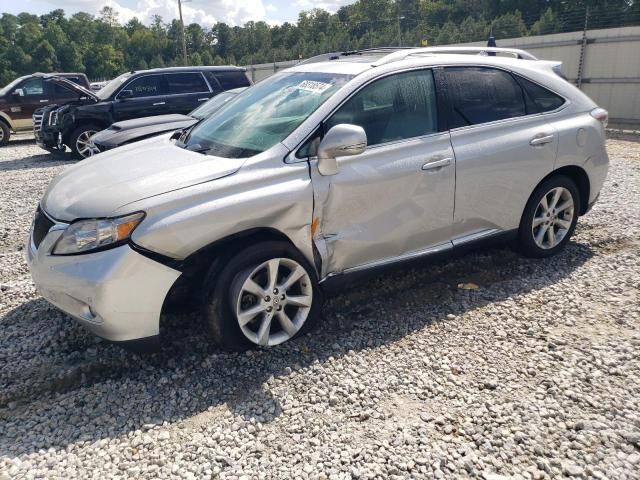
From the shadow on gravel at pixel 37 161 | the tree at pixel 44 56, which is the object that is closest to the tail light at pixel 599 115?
the shadow on gravel at pixel 37 161

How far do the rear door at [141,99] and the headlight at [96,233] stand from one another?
9.06 metres

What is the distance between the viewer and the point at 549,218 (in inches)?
187

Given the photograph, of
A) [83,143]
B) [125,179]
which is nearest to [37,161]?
[83,143]

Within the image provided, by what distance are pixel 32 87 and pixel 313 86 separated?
13.7 meters

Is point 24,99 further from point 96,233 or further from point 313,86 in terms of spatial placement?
point 96,233

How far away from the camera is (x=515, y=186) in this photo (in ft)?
14.3

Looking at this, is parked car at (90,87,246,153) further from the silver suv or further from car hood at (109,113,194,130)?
the silver suv

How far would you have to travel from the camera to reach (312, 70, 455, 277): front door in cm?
356

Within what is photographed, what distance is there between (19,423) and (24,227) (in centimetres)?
419

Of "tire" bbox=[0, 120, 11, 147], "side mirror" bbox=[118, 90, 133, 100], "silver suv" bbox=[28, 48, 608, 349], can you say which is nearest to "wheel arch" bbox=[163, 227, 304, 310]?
"silver suv" bbox=[28, 48, 608, 349]

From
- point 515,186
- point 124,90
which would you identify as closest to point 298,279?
point 515,186

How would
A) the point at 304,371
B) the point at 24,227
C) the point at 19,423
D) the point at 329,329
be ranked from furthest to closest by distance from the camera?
the point at 24,227 → the point at 329,329 → the point at 304,371 → the point at 19,423

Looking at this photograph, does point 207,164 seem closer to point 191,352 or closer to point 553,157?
point 191,352

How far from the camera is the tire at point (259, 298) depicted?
10.6 feet
